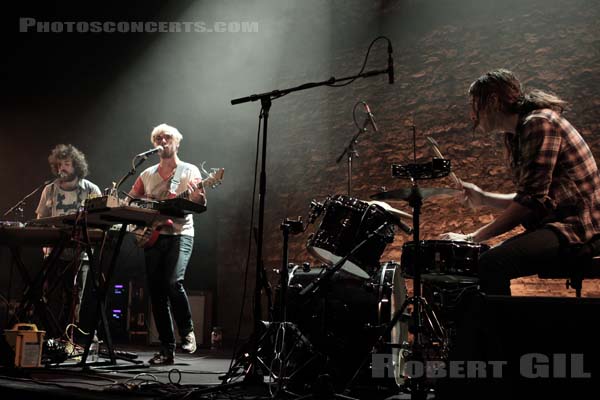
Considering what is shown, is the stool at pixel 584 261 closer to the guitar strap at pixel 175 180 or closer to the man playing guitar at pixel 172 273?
the man playing guitar at pixel 172 273

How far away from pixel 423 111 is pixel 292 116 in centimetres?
188

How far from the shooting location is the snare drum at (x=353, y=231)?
3.46 m

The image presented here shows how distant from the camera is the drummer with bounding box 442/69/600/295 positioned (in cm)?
258

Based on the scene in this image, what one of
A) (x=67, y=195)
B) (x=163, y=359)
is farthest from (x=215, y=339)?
(x=67, y=195)

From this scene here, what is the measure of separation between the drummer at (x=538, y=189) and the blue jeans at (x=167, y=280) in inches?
102

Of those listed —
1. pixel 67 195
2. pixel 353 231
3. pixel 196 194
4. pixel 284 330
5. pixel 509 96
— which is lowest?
pixel 284 330

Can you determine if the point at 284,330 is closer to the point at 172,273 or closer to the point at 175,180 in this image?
the point at 172,273

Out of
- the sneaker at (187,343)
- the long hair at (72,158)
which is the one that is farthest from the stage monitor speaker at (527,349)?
the long hair at (72,158)

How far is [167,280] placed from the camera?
459cm

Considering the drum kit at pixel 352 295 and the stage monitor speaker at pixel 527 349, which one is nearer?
the stage monitor speaker at pixel 527 349

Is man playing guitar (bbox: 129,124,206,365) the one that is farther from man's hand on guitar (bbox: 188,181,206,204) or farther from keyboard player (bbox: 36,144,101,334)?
keyboard player (bbox: 36,144,101,334)

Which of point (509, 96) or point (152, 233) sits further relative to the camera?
point (152, 233)

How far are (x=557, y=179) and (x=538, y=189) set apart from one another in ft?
0.62

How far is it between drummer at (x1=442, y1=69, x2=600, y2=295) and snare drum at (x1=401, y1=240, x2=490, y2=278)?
15cm
